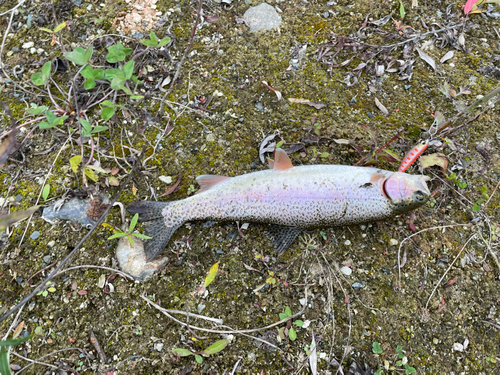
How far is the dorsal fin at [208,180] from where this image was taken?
3.51 meters

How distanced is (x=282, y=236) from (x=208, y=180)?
107cm

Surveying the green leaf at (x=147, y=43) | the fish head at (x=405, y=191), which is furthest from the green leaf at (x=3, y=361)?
the fish head at (x=405, y=191)

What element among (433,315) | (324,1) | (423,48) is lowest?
(433,315)

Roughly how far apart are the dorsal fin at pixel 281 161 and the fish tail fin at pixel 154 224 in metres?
1.31

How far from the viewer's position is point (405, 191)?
329 cm

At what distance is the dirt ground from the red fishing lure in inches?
10.9

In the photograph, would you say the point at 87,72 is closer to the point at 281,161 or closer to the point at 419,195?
the point at 281,161

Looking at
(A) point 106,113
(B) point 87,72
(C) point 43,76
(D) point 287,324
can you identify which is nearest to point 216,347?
(D) point 287,324

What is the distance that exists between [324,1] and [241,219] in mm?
3481

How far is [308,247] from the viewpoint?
11.5 feet

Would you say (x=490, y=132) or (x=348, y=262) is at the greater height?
(x=490, y=132)

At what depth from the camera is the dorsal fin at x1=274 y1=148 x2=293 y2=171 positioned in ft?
11.2

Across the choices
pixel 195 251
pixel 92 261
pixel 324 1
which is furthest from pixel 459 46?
pixel 92 261

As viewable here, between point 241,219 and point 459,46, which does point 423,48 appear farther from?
point 241,219
